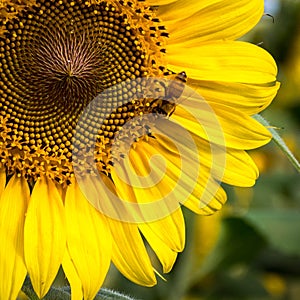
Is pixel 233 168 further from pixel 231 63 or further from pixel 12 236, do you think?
pixel 12 236

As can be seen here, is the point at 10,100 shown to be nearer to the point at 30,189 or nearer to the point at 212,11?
the point at 30,189

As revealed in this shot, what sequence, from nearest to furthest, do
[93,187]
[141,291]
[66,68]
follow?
[66,68] < [93,187] < [141,291]

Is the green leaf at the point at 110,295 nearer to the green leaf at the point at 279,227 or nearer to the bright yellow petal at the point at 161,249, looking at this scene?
the bright yellow petal at the point at 161,249

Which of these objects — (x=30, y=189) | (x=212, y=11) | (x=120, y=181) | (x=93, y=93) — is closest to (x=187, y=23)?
(x=212, y=11)

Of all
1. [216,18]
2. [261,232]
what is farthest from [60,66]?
[261,232]

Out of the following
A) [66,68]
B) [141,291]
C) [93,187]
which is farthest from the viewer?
[141,291]

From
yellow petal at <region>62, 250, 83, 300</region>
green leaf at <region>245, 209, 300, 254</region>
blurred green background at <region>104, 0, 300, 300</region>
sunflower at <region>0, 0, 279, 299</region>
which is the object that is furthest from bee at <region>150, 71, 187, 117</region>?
green leaf at <region>245, 209, 300, 254</region>

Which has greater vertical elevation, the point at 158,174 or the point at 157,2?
the point at 157,2
